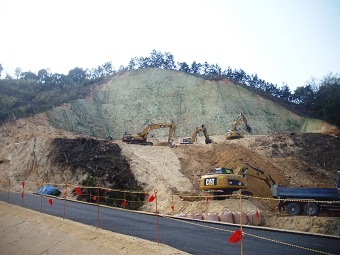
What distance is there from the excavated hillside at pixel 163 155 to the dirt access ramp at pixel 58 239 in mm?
8071

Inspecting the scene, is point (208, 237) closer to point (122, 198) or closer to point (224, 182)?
point (224, 182)

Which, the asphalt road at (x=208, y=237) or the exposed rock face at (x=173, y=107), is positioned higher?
the exposed rock face at (x=173, y=107)

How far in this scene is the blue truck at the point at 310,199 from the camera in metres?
16.0

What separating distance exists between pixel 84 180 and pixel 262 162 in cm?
1493

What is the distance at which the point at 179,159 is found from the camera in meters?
29.1

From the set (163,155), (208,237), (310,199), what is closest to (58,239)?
(208,237)

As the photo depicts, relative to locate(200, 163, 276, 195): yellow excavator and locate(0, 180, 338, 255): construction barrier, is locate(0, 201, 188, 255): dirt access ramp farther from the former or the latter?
locate(200, 163, 276, 195): yellow excavator

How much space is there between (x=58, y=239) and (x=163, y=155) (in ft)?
63.7

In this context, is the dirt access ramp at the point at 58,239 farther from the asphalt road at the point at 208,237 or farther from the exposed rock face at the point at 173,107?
the exposed rock face at the point at 173,107

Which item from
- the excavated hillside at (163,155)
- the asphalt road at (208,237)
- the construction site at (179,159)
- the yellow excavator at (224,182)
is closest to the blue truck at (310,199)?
the construction site at (179,159)

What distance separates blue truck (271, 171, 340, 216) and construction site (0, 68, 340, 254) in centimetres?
10

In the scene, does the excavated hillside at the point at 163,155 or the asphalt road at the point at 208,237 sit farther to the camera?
the excavated hillside at the point at 163,155

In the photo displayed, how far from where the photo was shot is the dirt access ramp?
8805mm

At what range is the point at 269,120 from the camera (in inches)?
2194
